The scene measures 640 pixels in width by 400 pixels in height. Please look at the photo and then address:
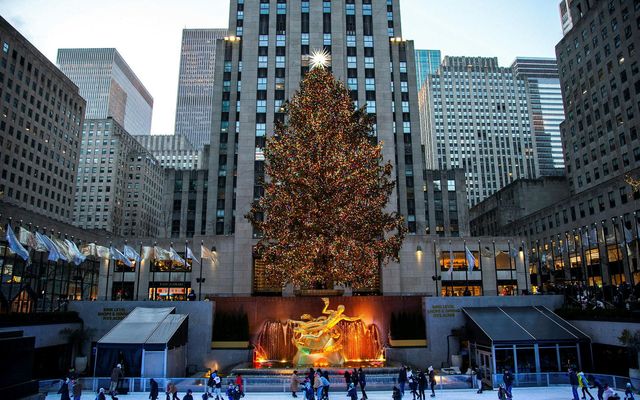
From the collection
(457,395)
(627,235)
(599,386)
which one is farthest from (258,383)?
(627,235)

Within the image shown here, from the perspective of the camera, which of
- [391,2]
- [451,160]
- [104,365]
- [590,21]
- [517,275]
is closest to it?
[104,365]

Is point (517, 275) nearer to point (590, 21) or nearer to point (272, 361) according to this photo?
point (272, 361)

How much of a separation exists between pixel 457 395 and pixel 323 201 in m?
17.3

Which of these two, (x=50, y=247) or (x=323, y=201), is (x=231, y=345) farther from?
(x=50, y=247)

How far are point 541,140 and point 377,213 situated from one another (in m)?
164

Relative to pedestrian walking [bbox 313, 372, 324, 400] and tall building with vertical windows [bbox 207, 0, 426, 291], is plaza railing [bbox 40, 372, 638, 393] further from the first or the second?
tall building with vertical windows [bbox 207, 0, 426, 291]

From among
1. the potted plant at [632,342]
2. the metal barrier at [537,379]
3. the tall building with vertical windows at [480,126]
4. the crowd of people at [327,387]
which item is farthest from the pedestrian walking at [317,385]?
the tall building with vertical windows at [480,126]

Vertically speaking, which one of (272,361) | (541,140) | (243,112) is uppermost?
(541,140)

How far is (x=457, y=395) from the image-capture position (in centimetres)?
2592

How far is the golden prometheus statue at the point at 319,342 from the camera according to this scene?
3281cm

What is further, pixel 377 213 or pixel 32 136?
pixel 32 136

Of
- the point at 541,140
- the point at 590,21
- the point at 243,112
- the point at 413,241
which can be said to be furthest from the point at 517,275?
the point at 541,140

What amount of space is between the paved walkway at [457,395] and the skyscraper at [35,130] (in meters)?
82.9

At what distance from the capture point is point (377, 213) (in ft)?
127
